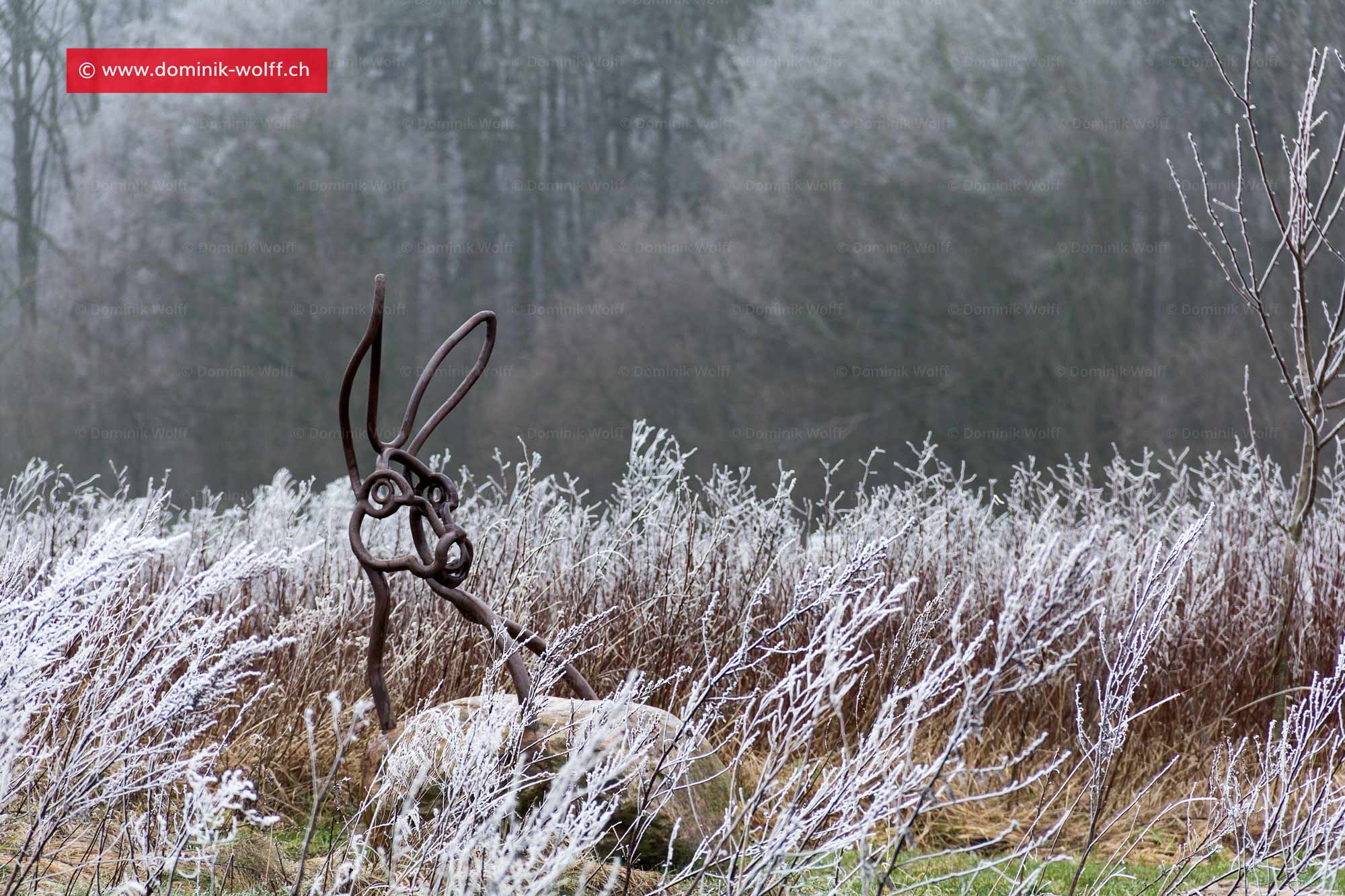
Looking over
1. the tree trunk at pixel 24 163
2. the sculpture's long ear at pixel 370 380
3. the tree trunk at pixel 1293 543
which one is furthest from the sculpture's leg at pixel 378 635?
the tree trunk at pixel 24 163

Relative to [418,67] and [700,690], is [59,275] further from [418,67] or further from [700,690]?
[700,690]

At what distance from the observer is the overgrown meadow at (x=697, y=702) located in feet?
4.23

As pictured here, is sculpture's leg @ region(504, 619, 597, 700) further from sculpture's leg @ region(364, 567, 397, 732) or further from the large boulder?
sculpture's leg @ region(364, 567, 397, 732)

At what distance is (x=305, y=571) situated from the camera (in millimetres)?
4098

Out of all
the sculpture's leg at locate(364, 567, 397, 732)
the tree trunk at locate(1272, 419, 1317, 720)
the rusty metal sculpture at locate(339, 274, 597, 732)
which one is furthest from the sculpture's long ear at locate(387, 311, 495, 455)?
the tree trunk at locate(1272, 419, 1317, 720)

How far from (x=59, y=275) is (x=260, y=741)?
34.0 ft

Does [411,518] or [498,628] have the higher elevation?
[411,518]

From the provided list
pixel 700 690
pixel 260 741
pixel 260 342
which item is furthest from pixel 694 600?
pixel 260 342

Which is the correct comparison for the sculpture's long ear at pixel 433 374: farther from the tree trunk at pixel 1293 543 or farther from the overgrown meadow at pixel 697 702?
the tree trunk at pixel 1293 543

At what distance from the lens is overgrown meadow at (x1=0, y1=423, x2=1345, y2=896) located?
4.23 feet

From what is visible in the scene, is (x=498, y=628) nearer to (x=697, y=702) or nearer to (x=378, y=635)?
(x=378, y=635)

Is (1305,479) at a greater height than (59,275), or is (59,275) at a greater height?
(59,275)

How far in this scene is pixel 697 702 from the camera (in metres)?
1.34

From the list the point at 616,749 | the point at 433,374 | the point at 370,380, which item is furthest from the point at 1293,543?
the point at 370,380
